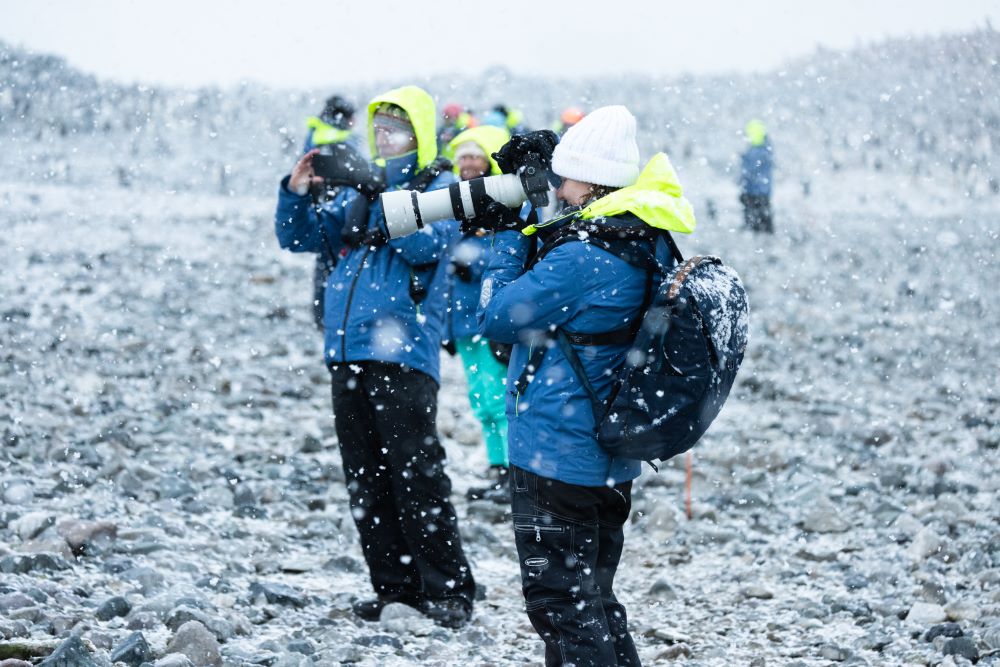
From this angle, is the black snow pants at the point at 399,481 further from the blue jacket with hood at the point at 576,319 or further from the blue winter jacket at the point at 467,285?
the blue winter jacket at the point at 467,285

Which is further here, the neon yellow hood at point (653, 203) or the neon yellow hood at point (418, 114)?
the neon yellow hood at point (418, 114)

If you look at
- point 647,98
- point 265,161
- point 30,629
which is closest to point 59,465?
point 30,629

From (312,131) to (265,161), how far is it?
20331 mm

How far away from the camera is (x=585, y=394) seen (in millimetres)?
3281

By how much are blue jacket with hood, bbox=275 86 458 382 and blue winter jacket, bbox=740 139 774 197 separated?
15.2 metres

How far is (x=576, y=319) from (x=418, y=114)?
1.74 m

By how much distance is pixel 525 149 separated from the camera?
3.49m

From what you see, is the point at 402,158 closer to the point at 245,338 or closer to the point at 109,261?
the point at 245,338

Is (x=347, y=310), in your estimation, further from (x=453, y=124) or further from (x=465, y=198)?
(x=453, y=124)

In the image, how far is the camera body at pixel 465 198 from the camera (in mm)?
3486

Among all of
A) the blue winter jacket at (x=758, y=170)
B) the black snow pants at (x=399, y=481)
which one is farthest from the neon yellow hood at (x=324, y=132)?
the blue winter jacket at (x=758, y=170)

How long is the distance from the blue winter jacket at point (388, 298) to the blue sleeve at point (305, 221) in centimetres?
5

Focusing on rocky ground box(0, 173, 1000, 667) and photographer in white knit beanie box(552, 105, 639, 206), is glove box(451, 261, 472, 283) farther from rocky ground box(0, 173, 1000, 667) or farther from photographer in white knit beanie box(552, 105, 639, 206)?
photographer in white knit beanie box(552, 105, 639, 206)

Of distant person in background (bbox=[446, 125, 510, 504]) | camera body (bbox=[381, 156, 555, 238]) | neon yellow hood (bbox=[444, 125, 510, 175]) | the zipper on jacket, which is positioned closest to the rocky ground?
distant person in background (bbox=[446, 125, 510, 504])
